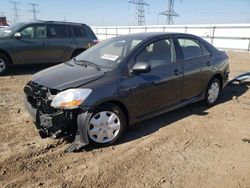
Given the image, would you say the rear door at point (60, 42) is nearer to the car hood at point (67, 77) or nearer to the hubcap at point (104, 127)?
the car hood at point (67, 77)

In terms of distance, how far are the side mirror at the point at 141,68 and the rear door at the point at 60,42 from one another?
19.5 feet

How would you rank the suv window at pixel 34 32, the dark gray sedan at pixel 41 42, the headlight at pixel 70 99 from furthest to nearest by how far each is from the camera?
the suv window at pixel 34 32 → the dark gray sedan at pixel 41 42 → the headlight at pixel 70 99

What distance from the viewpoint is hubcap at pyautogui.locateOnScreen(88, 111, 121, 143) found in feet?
11.5

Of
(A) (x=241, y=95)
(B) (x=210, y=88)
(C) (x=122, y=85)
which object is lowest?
(A) (x=241, y=95)

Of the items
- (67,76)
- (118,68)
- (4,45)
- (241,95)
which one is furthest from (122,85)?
(4,45)

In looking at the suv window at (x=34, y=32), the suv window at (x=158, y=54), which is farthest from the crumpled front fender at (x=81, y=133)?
the suv window at (x=34, y=32)

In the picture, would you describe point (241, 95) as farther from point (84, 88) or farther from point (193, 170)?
point (84, 88)

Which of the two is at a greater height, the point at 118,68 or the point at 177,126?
the point at 118,68

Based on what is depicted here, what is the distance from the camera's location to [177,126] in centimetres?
449

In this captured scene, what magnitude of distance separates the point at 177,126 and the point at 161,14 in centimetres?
4673

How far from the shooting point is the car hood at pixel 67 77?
348 centimetres

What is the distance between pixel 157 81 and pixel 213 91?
202 centimetres

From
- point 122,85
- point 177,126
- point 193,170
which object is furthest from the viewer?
point 177,126

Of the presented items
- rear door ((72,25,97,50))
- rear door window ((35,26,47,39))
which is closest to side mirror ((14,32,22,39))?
rear door window ((35,26,47,39))
